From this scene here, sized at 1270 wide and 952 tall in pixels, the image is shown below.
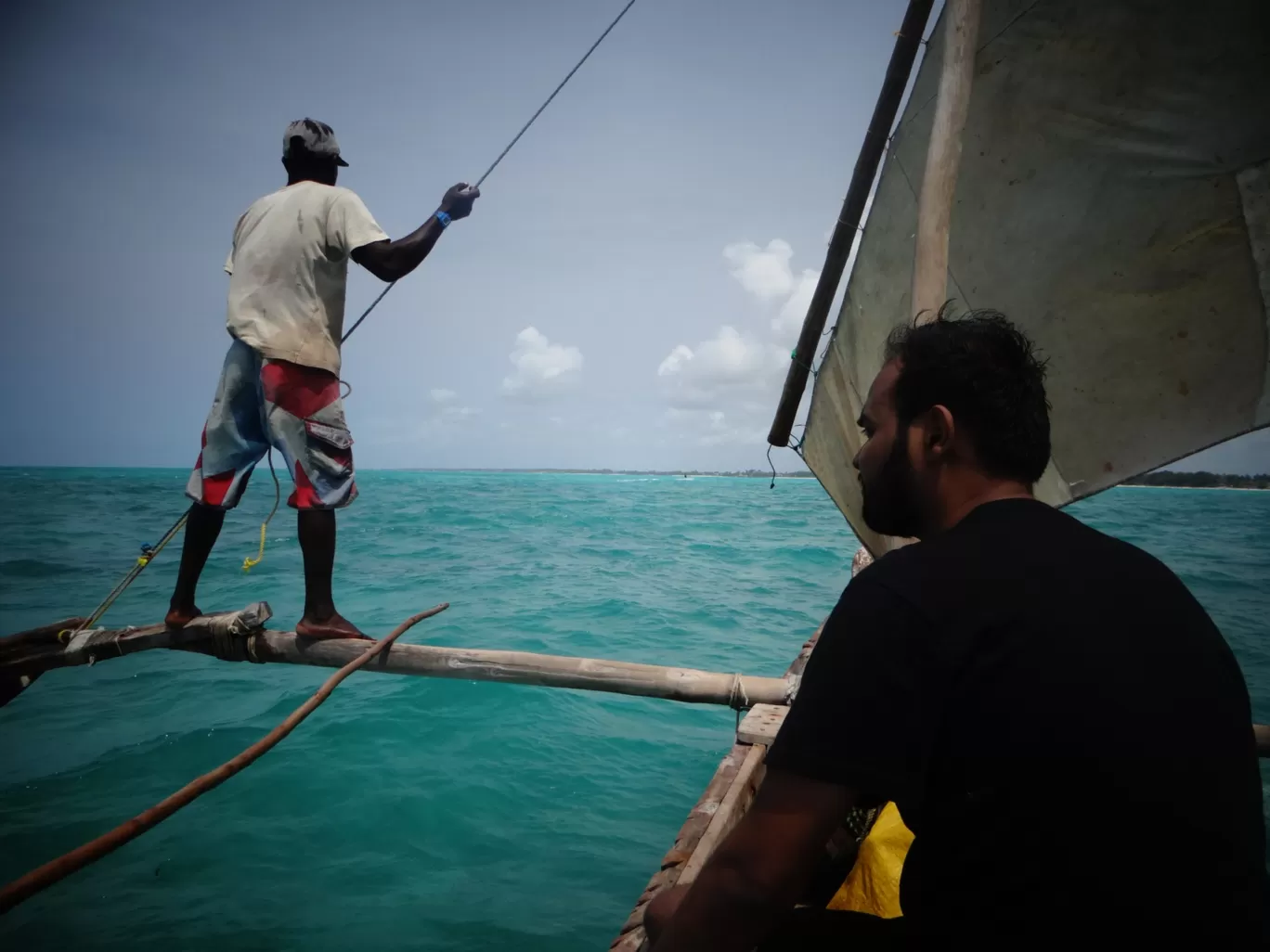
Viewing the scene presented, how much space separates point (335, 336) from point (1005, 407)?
119 inches

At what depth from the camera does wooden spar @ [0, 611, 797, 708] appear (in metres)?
3.05

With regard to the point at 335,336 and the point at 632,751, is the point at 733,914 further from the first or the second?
the point at 632,751

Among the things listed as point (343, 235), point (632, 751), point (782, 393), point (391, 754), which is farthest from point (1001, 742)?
point (391, 754)

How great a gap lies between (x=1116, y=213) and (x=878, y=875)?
3302 millimetres

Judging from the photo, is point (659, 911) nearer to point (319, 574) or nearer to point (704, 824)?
point (704, 824)

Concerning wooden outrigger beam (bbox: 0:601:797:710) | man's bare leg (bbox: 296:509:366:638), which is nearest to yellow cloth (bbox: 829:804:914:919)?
wooden outrigger beam (bbox: 0:601:797:710)

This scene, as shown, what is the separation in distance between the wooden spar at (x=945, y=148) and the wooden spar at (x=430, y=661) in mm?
2178

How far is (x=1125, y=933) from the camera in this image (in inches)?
30.7

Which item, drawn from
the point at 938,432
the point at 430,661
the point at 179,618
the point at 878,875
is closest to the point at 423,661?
the point at 430,661

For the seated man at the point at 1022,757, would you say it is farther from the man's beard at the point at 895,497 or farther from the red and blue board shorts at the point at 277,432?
the red and blue board shorts at the point at 277,432

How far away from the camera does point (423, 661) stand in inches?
124

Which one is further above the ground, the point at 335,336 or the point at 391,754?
the point at 335,336

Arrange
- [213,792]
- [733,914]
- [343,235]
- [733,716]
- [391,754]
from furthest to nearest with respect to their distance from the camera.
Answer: [733,716]
[391,754]
[213,792]
[343,235]
[733,914]

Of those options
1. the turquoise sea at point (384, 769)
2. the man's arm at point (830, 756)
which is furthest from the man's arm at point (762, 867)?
the turquoise sea at point (384, 769)
